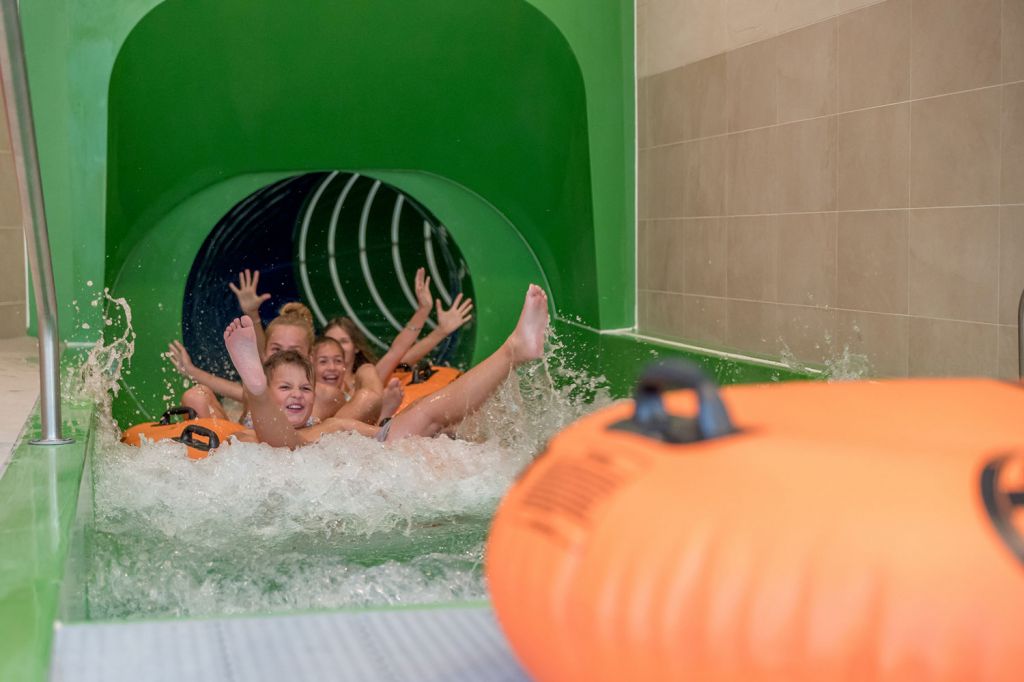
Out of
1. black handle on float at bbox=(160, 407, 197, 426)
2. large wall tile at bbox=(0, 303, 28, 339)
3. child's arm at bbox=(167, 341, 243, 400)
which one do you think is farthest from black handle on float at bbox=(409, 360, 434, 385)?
large wall tile at bbox=(0, 303, 28, 339)

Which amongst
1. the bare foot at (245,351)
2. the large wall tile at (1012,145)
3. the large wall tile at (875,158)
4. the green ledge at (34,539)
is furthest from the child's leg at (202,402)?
the large wall tile at (1012,145)

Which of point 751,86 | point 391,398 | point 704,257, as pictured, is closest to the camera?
point 391,398

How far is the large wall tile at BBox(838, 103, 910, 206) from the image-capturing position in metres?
2.56

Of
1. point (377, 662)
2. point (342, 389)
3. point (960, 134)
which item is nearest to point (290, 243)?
point (342, 389)

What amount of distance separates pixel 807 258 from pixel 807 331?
20 centimetres

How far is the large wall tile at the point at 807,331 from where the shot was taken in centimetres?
286

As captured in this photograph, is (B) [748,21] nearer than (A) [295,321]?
Yes

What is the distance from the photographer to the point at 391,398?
115 inches

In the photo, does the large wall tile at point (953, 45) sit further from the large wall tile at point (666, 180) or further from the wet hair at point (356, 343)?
the wet hair at point (356, 343)

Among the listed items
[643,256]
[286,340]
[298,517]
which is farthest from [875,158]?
[286,340]

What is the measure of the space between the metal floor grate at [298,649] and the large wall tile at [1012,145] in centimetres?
165

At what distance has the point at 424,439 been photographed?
8.91 feet

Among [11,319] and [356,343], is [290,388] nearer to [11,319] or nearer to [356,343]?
[356,343]

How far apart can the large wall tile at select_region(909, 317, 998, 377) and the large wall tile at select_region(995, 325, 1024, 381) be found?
0.01 metres
